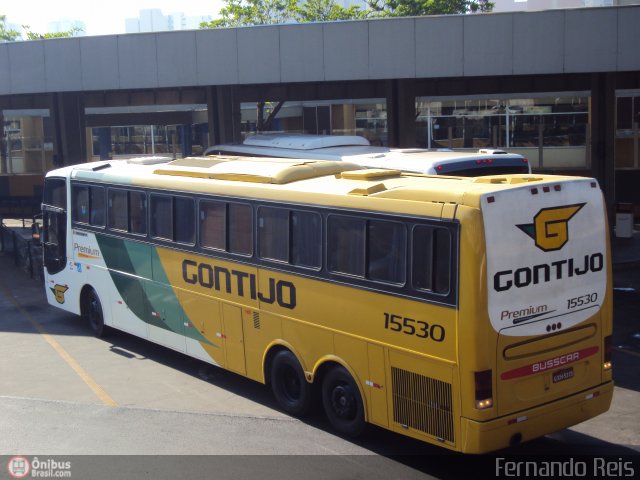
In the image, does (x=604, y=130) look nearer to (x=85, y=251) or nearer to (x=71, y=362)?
(x=85, y=251)

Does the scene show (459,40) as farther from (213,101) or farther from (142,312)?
(142,312)

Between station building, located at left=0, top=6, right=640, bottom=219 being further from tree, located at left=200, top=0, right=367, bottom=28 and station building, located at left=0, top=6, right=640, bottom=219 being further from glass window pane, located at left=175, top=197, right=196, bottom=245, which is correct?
tree, located at left=200, top=0, right=367, bottom=28

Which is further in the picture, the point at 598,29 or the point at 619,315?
the point at 598,29

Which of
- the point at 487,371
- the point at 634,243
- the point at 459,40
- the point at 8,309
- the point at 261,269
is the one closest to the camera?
the point at 487,371

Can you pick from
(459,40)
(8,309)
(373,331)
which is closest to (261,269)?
(373,331)

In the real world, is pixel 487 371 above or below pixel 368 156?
below

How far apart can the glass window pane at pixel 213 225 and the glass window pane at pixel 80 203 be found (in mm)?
3938

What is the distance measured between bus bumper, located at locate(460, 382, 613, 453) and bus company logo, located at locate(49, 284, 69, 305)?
10337 millimetres

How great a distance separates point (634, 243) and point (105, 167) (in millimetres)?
15058

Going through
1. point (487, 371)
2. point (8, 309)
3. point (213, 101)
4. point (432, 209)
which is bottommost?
point (8, 309)

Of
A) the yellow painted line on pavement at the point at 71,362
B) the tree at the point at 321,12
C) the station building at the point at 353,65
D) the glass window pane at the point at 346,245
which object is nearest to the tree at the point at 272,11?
the tree at the point at 321,12

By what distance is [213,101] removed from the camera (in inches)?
974

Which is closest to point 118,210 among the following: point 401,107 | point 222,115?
point 222,115

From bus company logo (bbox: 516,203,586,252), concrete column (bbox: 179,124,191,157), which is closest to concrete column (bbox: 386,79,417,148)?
bus company logo (bbox: 516,203,586,252)
